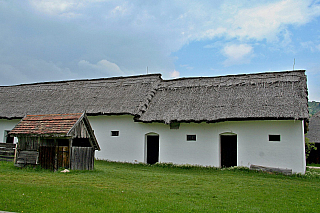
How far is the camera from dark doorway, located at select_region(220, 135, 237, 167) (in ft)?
51.7

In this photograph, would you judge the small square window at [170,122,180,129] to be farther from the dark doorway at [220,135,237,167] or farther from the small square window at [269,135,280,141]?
the small square window at [269,135,280,141]

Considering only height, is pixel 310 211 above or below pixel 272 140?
below

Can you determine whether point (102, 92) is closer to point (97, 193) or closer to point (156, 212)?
point (97, 193)

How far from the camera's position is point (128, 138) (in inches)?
691

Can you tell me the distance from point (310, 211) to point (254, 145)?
8.25 meters

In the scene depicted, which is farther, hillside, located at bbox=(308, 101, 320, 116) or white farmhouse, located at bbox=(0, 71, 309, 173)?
hillside, located at bbox=(308, 101, 320, 116)

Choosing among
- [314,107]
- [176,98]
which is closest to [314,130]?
[176,98]

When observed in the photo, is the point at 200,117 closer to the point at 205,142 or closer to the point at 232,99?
the point at 205,142

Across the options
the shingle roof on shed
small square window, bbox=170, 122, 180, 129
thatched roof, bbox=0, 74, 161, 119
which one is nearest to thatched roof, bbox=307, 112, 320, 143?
small square window, bbox=170, 122, 180, 129

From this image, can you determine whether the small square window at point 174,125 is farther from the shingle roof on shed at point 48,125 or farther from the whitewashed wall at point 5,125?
the whitewashed wall at point 5,125

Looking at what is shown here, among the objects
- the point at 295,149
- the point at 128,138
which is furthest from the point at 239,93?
the point at 128,138

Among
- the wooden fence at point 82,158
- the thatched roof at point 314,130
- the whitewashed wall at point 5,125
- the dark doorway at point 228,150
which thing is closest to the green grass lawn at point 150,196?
the wooden fence at point 82,158

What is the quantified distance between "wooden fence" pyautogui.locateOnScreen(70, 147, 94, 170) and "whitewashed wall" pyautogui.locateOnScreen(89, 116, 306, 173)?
4.91 metres

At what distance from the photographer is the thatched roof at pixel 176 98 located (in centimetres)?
1502
